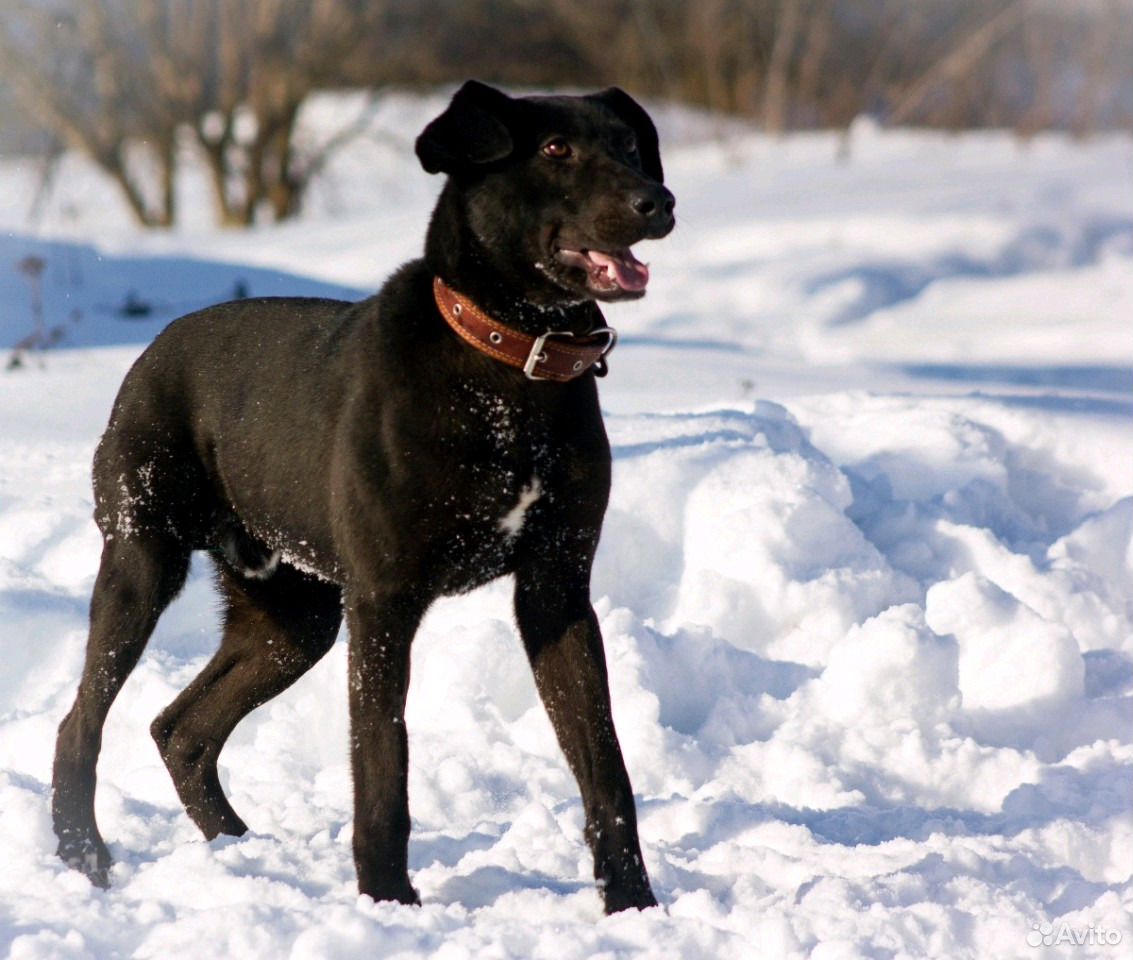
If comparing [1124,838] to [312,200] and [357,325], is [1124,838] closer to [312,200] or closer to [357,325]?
[357,325]

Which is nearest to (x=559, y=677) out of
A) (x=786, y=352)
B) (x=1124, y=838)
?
(x=1124, y=838)

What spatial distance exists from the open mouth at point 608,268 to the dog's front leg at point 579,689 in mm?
640

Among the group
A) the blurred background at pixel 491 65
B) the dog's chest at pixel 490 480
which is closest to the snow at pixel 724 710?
the dog's chest at pixel 490 480

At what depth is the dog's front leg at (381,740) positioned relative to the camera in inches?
133

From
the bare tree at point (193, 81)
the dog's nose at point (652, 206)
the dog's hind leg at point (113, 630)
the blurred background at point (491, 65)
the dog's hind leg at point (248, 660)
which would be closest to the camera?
the dog's nose at point (652, 206)

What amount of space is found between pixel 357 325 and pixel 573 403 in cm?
53

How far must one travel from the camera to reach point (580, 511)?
3451 mm

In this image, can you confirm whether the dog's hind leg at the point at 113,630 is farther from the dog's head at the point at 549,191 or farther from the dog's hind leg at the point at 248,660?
the dog's head at the point at 549,191

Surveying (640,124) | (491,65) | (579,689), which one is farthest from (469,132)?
(491,65)

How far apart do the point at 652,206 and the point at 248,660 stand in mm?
1628

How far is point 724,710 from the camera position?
4.73 metres

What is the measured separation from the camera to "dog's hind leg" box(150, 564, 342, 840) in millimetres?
4129

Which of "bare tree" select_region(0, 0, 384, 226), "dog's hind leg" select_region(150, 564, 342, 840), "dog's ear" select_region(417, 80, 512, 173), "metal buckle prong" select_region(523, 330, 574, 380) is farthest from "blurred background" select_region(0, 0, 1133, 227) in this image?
"metal buckle prong" select_region(523, 330, 574, 380)

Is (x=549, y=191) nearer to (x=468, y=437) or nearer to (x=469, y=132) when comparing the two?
(x=469, y=132)
